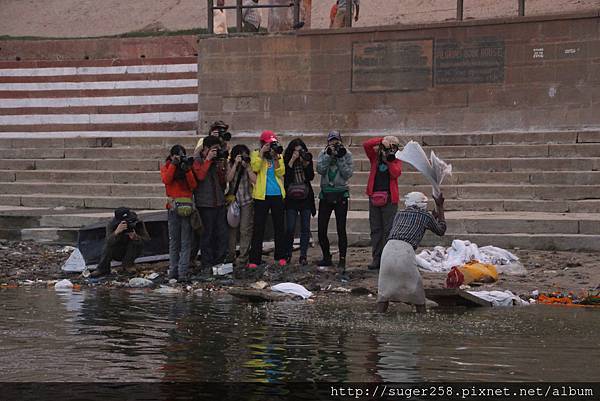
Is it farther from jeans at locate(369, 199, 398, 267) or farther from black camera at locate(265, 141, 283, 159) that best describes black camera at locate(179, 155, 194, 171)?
jeans at locate(369, 199, 398, 267)

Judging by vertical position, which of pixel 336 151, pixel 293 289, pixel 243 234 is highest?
pixel 336 151

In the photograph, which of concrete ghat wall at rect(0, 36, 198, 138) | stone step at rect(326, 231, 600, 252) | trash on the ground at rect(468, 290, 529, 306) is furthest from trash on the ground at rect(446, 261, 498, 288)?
concrete ghat wall at rect(0, 36, 198, 138)

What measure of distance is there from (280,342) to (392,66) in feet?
35.1

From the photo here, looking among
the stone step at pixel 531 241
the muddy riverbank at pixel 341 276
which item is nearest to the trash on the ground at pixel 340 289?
the muddy riverbank at pixel 341 276

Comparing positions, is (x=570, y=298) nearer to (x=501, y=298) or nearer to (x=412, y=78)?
(x=501, y=298)

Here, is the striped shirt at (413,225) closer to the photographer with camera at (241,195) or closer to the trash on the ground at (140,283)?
the photographer with camera at (241,195)

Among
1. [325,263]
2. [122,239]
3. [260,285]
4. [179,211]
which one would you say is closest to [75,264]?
[122,239]

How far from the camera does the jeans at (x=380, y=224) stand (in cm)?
1393

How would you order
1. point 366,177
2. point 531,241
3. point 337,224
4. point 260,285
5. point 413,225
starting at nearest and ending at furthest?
point 413,225 < point 260,285 < point 337,224 < point 531,241 < point 366,177

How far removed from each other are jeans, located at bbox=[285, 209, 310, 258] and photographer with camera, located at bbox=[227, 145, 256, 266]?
442 millimetres

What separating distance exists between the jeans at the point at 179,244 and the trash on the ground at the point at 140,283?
0.29m

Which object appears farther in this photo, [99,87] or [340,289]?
[99,87]

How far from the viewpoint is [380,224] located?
14.0 meters

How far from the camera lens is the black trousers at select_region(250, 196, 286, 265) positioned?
13914 mm
